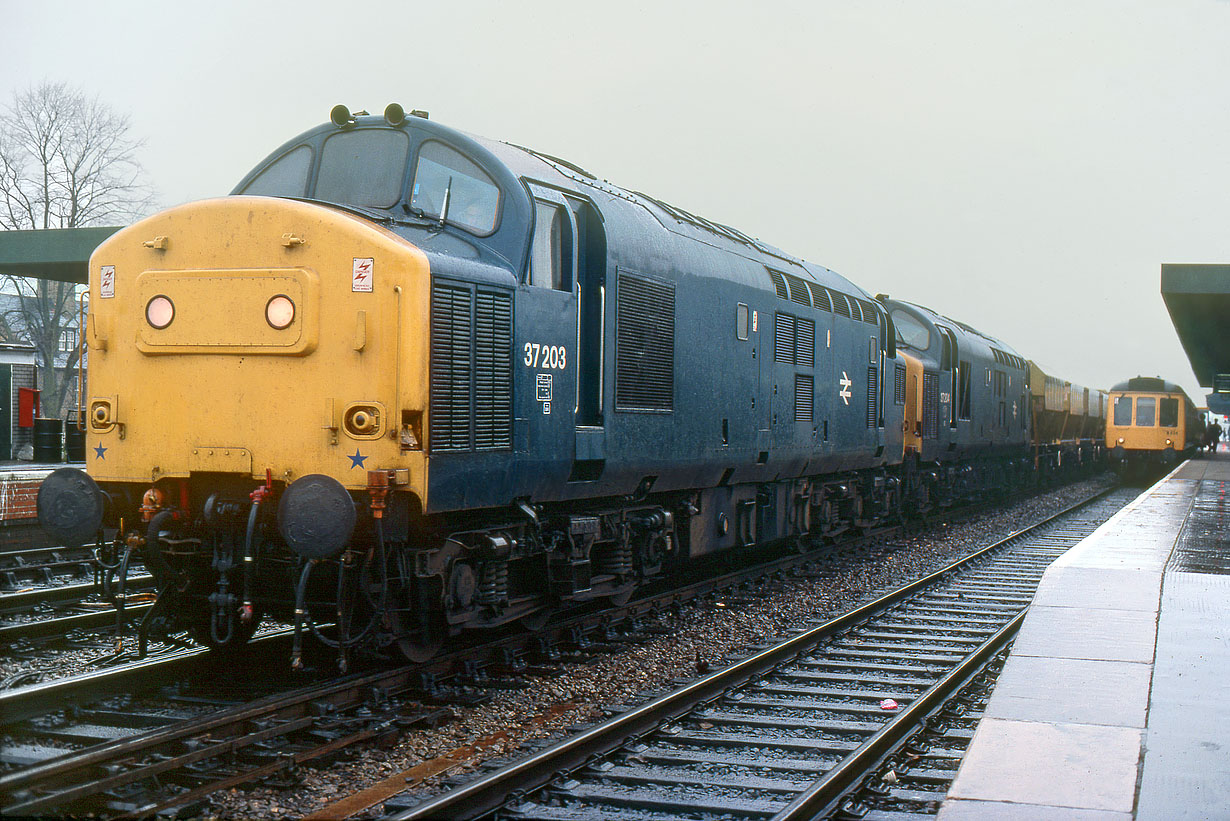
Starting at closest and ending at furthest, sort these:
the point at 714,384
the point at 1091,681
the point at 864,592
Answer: the point at 1091,681 < the point at 714,384 < the point at 864,592

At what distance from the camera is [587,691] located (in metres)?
7.56

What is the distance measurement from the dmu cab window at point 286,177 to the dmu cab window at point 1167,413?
37033 mm

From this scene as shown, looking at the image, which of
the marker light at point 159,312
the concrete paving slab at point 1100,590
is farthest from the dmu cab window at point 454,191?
the concrete paving slab at point 1100,590

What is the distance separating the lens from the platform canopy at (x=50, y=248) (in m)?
20.0

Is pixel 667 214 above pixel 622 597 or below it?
above

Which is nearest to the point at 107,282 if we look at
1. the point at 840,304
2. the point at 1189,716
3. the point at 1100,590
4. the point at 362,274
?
the point at 362,274

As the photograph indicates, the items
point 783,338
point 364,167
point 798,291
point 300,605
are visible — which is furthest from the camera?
point 798,291

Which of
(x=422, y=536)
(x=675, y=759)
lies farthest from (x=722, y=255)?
(x=675, y=759)

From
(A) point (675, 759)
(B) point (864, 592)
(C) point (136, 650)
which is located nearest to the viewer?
(A) point (675, 759)

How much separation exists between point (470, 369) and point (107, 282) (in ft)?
7.49

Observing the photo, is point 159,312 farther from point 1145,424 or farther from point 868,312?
point 1145,424

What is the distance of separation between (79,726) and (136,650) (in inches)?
77.0

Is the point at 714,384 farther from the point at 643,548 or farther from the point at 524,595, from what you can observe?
the point at 524,595

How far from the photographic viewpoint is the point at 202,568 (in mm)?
7055
